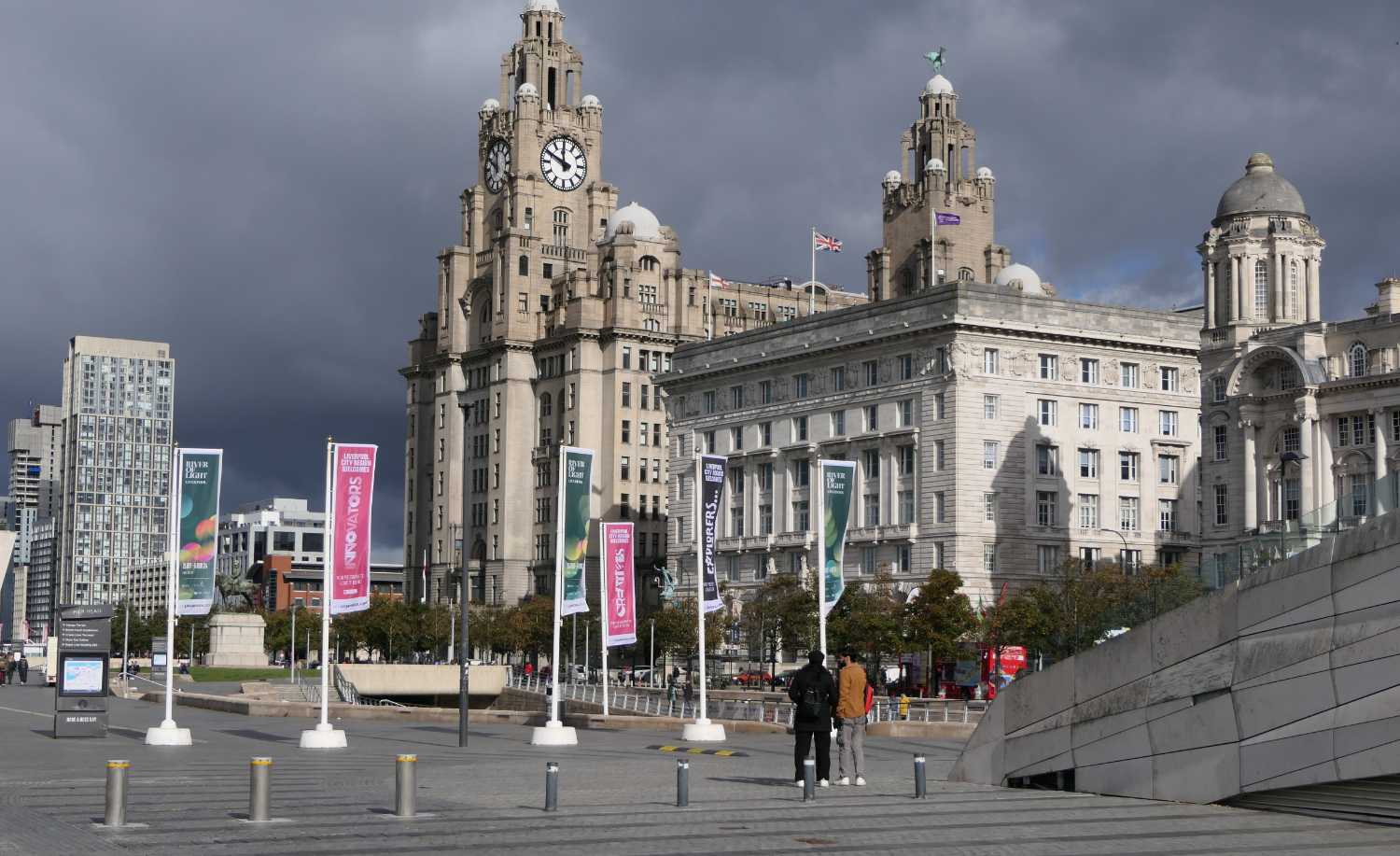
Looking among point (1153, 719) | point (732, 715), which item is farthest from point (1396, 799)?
point (732, 715)

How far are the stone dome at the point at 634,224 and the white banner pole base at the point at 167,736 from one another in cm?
11728

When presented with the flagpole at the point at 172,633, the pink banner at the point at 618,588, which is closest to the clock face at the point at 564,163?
the pink banner at the point at 618,588

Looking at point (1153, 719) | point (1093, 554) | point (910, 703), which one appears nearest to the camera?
point (1153, 719)

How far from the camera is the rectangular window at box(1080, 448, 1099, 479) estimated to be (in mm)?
112688

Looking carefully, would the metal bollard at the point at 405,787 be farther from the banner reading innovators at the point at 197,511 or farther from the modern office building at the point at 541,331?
the modern office building at the point at 541,331

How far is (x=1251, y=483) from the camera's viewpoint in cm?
11831

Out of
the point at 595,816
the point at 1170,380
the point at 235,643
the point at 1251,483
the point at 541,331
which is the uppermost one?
the point at 541,331

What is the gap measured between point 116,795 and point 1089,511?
94.2 meters

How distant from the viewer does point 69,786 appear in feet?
98.5

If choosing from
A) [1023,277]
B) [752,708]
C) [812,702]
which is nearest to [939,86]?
[1023,277]

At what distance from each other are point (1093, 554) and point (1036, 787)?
8311 centimetres

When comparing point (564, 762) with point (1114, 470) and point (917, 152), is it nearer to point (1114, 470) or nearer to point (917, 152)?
point (1114, 470)

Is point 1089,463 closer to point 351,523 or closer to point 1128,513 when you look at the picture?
point 1128,513

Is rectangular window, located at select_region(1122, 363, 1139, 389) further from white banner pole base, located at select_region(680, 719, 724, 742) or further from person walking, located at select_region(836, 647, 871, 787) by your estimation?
person walking, located at select_region(836, 647, 871, 787)
